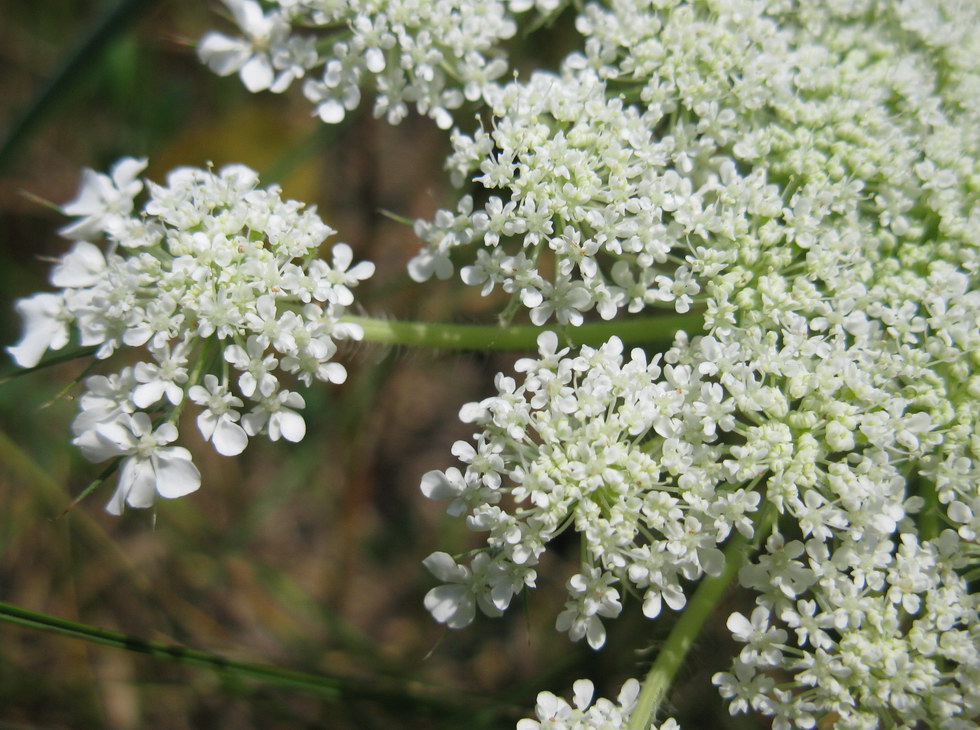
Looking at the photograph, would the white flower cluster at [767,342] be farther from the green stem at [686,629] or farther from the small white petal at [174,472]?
the small white petal at [174,472]

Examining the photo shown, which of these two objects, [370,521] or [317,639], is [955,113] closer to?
[370,521]

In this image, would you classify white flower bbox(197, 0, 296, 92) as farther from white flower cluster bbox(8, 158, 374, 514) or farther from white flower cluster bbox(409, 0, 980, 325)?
white flower cluster bbox(409, 0, 980, 325)

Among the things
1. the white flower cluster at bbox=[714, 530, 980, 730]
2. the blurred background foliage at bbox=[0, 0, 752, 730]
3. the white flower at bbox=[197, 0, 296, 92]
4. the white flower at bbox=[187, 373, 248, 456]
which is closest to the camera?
the white flower cluster at bbox=[714, 530, 980, 730]

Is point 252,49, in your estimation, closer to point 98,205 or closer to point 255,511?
point 98,205

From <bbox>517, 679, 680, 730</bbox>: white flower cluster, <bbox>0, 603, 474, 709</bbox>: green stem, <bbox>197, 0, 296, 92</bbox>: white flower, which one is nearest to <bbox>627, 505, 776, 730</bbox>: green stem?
<bbox>517, 679, 680, 730</bbox>: white flower cluster

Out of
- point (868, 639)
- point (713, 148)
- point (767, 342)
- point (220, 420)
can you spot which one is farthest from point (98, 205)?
point (868, 639)

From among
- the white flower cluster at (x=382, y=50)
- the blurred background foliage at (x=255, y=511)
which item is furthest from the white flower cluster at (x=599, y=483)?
the white flower cluster at (x=382, y=50)

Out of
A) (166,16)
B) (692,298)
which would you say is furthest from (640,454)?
(166,16)
